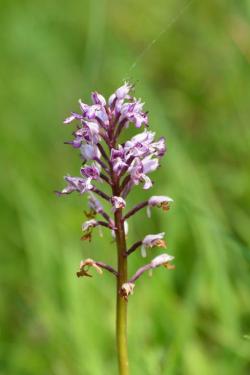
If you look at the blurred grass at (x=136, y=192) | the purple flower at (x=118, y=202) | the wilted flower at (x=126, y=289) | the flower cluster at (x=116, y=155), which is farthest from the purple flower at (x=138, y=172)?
the blurred grass at (x=136, y=192)

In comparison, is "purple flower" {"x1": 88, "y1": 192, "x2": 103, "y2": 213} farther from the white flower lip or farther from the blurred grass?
the blurred grass

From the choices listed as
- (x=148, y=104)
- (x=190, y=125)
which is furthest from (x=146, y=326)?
(x=190, y=125)

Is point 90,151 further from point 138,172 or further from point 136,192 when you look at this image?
point 136,192

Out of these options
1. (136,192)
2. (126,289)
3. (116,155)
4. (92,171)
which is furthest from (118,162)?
(136,192)

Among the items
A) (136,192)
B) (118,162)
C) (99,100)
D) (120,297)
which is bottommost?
(120,297)

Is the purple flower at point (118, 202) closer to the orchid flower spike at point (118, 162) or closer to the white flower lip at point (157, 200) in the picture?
the orchid flower spike at point (118, 162)

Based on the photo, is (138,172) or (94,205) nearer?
(138,172)

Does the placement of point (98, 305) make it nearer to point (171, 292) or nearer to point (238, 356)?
point (171, 292)

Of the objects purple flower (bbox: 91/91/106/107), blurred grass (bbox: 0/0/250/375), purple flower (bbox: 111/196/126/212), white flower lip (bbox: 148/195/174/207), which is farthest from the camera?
blurred grass (bbox: 0/0/250/375)

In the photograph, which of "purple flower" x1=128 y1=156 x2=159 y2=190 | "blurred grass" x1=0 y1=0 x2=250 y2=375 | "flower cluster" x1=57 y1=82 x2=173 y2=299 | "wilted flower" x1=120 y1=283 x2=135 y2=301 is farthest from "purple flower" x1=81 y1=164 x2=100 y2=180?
"blurred grass" x1=0 y1=0 x2=250 y2=375

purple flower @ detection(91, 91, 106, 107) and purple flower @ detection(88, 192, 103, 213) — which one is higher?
purple flower @ detection(91, 91, 106, 107)
